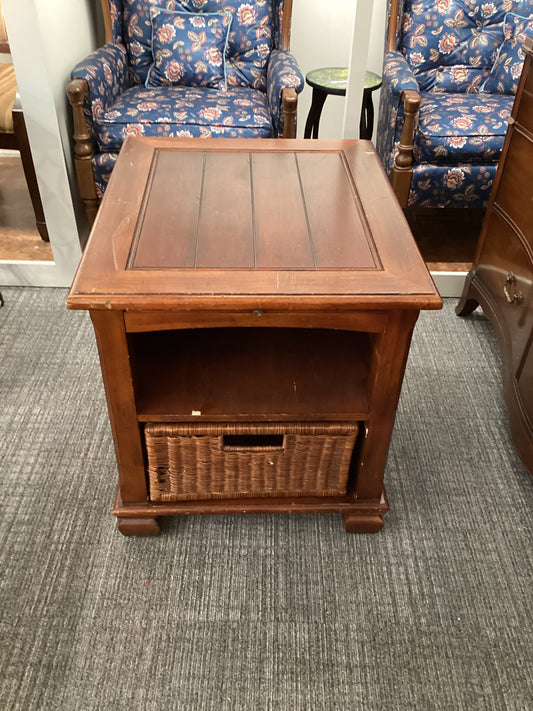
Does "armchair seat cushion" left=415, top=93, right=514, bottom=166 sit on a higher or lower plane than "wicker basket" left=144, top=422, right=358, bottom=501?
higher

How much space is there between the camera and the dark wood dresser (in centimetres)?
139

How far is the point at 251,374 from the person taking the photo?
118 cm

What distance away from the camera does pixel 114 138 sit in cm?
195

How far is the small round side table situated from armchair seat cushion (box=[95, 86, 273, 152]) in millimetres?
232

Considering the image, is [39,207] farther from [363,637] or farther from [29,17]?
[363,637]

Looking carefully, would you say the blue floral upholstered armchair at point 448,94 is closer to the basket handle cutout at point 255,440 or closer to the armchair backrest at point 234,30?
the armchair backrest at point 234,30

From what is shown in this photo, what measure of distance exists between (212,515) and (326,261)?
630 mm

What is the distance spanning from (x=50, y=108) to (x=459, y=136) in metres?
1.28

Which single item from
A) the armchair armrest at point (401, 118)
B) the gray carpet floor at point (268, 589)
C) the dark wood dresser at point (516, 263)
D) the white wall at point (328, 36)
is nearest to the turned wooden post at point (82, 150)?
the gray carpet floor at point (268, 589)

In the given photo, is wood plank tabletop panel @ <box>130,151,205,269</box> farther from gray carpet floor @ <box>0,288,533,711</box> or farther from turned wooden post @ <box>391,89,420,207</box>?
turned wooden post @ <box>391,89,420,207</box>

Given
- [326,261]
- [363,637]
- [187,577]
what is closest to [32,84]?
[326,261]

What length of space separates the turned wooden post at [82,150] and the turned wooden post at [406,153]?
981 millimetres

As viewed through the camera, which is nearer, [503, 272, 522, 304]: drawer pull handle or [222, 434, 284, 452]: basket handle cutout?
[222, 434, 284, 452]: basket handle cutout

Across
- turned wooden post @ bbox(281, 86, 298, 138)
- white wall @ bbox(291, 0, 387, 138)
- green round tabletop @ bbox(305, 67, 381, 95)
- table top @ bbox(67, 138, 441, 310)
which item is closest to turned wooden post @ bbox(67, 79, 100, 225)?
table top @ bbox(67, 138, 441, 310)
